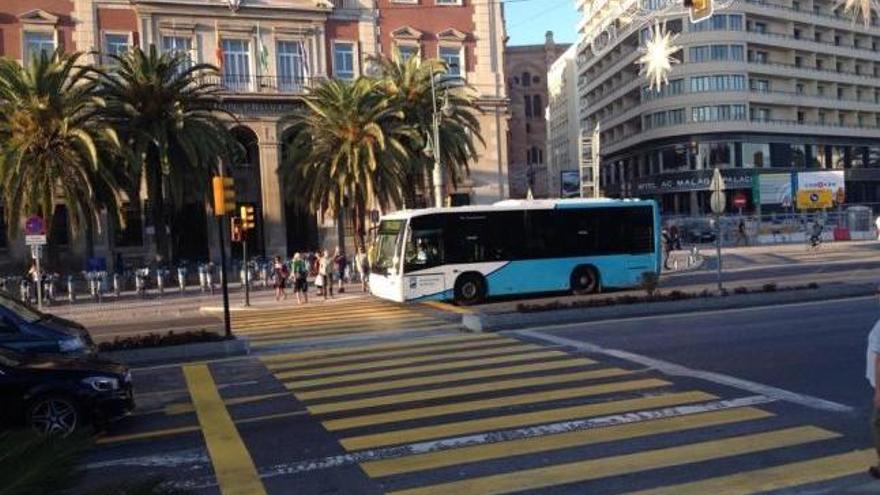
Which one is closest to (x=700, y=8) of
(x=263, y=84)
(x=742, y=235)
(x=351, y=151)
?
(x=351, y=151)

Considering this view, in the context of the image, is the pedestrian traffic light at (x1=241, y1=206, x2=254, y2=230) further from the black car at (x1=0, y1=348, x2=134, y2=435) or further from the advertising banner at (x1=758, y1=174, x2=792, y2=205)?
the advertising banner at (x1=758, y1=174, x2=792, y2=205)

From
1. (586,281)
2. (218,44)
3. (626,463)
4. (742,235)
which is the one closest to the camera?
(626,463)

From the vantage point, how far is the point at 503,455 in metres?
7.55

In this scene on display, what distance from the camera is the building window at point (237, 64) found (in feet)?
153

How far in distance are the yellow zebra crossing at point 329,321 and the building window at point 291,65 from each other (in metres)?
23.7

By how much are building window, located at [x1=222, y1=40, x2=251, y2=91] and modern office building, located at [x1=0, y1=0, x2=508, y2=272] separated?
6cm

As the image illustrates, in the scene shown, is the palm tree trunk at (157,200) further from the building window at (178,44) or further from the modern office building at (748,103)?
the modern office building at (748,103)

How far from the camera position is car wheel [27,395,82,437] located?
28.2 ft

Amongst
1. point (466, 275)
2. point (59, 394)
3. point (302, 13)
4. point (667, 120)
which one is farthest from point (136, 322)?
point (667, 120)

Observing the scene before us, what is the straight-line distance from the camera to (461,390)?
1067cm

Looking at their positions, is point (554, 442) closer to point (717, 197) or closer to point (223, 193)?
point (223, 193)

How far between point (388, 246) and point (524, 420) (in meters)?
15.4

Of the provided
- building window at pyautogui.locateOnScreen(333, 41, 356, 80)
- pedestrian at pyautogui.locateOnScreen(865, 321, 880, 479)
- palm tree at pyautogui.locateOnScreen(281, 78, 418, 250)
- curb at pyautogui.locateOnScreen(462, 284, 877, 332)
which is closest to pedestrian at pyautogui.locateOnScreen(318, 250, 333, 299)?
palm tree at pyautogui.locateOnScreen(281, 78, 418, 250)

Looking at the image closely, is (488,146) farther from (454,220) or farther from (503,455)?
(503,455)
